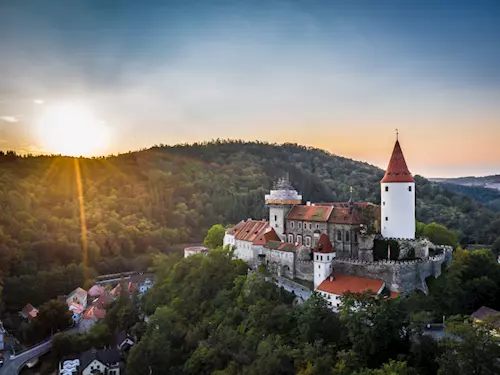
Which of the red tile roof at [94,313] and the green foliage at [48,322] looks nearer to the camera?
the green foliage at [48,322]

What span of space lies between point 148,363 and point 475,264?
89.2ft

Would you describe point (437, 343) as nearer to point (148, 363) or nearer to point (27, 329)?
point (148, 363)

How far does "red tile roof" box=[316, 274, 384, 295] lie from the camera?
33.3 metres

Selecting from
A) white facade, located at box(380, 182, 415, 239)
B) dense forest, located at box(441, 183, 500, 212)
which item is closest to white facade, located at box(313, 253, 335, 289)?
white facade, located at box(380, 182, 415, 239)

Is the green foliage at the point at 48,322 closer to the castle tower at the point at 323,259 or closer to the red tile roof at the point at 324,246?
the castle tower at the point at 323,259

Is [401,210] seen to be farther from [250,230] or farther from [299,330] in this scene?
[250,230]

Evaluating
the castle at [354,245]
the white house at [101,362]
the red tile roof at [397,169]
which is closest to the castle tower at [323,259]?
the castle at [354,245]

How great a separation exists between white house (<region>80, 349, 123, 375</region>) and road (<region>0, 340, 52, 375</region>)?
22.2ft

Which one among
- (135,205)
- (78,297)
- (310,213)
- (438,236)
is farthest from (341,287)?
(135,205)

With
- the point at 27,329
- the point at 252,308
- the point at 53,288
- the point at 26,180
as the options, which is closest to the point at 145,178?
the point at 26,180

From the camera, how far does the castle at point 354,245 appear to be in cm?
3412

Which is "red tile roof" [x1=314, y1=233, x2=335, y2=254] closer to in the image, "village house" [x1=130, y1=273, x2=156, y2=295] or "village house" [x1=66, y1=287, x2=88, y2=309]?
"village house" [x1=130, y1=273, x2=156, y2=295]

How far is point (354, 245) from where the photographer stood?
38.4 metres

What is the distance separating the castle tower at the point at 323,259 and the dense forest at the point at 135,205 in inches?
1575
